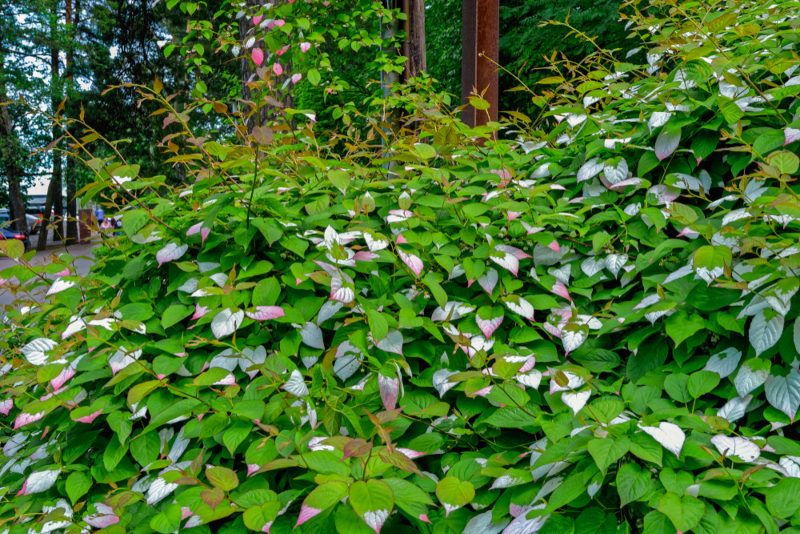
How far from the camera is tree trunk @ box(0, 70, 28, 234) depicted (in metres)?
21.3

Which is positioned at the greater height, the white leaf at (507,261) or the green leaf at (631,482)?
the white leaf at (507,261)

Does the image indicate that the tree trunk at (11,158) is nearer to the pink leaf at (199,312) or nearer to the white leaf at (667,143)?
the pink leaf at (199,312)

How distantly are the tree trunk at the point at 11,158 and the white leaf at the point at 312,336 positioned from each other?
2222 centimetres

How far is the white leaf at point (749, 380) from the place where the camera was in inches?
55.6

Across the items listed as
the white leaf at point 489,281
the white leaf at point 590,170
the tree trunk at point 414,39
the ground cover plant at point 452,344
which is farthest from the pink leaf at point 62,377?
the tree trunk at point 414,39

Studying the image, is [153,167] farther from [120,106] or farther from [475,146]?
[475,146]

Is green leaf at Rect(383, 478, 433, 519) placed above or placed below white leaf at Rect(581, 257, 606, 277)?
below

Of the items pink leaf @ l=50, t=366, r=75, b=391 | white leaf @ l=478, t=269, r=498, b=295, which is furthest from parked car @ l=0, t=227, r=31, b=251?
white leaf @ l=478, t=269, r=498, b=295

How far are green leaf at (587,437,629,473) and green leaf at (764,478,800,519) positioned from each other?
273 mm

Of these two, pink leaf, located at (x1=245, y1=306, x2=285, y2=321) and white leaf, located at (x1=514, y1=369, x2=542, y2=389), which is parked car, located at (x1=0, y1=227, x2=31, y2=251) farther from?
white leaf, located at (x1=514, y1=369, x2=542, y2=389)

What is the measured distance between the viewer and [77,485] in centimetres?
159

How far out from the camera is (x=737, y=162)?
75.7 inches

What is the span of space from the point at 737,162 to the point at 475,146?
93cm

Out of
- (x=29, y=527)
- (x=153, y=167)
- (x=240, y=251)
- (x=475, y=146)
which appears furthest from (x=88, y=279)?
(x=153, y=167)
